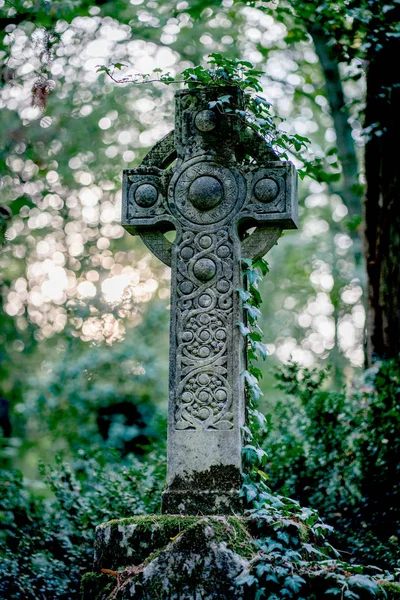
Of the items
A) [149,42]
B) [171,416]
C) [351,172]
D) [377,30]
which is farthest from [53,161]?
[171,416]

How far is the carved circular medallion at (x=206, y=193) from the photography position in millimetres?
5012

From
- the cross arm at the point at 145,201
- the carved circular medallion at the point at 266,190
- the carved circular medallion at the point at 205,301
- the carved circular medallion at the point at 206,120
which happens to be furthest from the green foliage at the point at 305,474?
the carved circular medallion at the point at 206,120

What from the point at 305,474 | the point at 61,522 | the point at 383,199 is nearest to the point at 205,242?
the point at 305,474

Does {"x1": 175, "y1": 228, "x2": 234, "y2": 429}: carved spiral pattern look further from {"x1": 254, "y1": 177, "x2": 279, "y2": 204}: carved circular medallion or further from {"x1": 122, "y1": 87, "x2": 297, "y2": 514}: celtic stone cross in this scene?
{"x1": 254, "y1": 177, "x2": 279, "y2": 204}: carved circular medallion

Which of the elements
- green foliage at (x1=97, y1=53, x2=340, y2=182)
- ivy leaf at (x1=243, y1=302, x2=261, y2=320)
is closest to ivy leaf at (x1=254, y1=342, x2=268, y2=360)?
ivy leaf at (x1=243, y1=302, x2=261, y2=320)

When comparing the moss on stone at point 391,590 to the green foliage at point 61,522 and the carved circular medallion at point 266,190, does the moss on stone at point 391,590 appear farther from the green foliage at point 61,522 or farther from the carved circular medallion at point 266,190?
the green foliage at point 61,522

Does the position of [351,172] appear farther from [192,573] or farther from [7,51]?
[192,573]

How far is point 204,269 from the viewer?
193 inches

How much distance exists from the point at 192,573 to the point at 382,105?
5870 mm

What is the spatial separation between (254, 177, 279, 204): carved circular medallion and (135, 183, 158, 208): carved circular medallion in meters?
0.69

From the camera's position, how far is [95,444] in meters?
10.4

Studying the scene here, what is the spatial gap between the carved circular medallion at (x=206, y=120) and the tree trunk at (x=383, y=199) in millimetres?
3281

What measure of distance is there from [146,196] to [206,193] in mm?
429

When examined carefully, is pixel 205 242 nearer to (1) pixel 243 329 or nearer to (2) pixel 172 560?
(1) pixel 243 329
